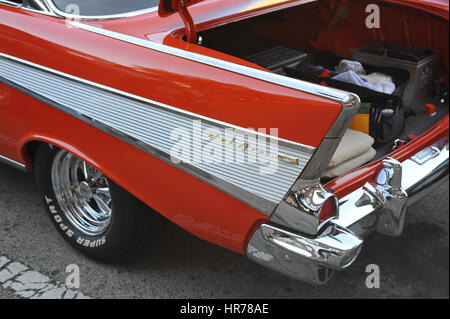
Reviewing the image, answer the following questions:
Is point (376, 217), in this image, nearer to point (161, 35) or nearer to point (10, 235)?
point (161, 35)

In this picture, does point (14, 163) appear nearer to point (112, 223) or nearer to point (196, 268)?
point (112, 223)

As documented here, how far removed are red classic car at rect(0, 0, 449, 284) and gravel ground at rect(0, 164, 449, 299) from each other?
0.46 feet

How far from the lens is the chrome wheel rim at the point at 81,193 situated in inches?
101

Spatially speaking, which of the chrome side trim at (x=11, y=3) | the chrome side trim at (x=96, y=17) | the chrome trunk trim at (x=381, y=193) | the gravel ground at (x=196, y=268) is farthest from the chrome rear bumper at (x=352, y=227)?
the chrome side trim at (x=11, y=3)

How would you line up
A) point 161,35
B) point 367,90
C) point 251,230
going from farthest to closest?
point 367,90
point 161,35
point 251,230

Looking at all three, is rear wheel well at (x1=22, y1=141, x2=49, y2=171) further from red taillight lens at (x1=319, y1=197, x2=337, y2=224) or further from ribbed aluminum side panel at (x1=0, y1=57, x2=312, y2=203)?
red taillight lens at (x1=319, y1=197, x2=337, y2=224)

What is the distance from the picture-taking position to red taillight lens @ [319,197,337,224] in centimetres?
190

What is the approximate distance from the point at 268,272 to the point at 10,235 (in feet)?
4.34

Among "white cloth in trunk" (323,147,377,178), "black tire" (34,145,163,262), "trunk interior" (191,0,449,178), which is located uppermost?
"trunk interior" (191,0,449,178)

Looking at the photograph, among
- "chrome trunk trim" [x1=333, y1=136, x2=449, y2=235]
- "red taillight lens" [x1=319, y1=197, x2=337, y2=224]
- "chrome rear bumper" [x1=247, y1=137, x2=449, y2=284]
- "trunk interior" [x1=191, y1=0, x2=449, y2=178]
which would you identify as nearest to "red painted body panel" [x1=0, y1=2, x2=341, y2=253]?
"chrome rear bumper" [x1=247, y1=137, x2=449, y2=284]

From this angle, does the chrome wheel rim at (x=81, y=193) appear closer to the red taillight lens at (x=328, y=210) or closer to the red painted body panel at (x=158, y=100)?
the red painted body panel at (x=158, y=100)
